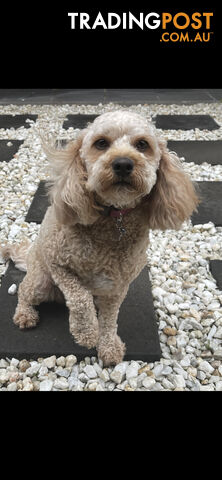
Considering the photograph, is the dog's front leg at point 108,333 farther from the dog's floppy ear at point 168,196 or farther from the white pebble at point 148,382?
the dog's floppy ear at point 168,196

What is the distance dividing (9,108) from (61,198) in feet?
18.0

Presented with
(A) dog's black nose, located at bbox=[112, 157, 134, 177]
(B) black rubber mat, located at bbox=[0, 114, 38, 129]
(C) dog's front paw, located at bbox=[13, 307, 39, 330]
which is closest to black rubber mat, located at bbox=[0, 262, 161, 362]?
(C) dog's front paw, located at bbox=[13, 307, 39, 330]

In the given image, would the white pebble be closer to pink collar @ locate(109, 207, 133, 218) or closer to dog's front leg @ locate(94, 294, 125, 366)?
dog's front leg @ locate(94, 294, 125, 366)

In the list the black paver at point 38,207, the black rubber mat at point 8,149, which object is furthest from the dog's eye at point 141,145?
the black rubber mat at point 8,149

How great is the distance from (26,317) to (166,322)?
833 millimetres

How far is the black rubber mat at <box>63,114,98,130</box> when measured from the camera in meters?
5.36

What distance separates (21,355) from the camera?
1.97 metres

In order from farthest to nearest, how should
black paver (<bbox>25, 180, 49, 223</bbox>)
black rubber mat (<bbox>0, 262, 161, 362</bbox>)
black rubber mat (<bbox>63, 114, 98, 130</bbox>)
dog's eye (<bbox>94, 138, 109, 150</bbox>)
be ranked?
black rubber mat (<bbox>63, 114, 98, 130</bbox>) → black paver (<bbox>25, 180, 49, 223</bbox>) → black rubber mat (<bbox>0, 262, 161, 362</bbox>) → dog's eye (<bbox>94, 138, 109, 150</bbox>)

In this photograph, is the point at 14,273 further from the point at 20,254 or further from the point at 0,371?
the point at 0,371

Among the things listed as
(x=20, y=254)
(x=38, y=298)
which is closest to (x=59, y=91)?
(x=20, y=254)

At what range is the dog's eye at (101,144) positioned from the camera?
1529 millimetres

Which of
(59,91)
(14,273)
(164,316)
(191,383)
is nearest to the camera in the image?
(191,383)

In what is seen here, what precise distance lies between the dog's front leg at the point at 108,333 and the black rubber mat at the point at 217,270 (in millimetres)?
938

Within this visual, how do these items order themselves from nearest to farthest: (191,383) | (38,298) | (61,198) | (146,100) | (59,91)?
(61,198) → (191,383) → (38,298) → (146,100) → (59,91)
